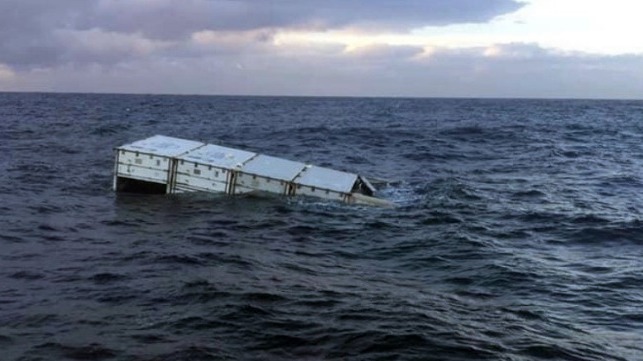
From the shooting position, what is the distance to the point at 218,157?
1041 inches

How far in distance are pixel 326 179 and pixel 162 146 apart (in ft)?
23.6

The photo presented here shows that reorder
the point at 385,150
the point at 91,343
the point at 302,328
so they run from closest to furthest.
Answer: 1. the point at 91,343
2. the point at 302,328
3. the point at 385,150

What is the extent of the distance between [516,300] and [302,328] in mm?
5350

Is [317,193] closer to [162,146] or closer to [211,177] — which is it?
[211,177]

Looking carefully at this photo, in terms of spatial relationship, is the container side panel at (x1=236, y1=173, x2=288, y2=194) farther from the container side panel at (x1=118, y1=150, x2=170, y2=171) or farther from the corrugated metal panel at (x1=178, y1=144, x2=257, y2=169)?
the container side panel at (x1=118, y1=150, x2=170, y2=171)

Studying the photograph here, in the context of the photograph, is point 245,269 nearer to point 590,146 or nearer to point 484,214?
point 484,214

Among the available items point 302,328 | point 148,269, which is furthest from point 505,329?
point 148,269

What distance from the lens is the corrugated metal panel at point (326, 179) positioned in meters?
25.1

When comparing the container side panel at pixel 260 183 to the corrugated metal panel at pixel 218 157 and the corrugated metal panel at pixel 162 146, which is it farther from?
the corrugated metal panel at pixel 162 146

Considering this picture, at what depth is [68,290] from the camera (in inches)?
544

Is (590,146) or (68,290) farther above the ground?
(590,146)

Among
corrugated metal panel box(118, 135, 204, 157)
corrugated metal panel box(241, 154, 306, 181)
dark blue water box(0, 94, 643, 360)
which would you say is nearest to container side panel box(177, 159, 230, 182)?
corrugated metal panel box(118, 135, 204, 157)

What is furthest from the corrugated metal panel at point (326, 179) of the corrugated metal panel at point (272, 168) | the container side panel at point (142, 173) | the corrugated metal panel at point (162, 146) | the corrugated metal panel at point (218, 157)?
the container side panel at point (142, 173)

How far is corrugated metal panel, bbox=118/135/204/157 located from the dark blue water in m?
1.90
